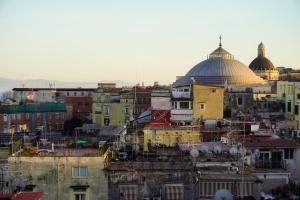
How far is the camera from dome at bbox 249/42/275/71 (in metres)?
66.1

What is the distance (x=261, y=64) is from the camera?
66.7 meters

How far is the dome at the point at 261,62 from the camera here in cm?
6611

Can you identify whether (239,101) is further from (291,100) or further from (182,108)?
(182,108)

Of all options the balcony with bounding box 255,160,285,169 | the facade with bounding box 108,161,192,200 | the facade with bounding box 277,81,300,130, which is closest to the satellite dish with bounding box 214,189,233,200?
the facade with bounding box 108,161,192,200

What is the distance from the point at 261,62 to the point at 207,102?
42427mm

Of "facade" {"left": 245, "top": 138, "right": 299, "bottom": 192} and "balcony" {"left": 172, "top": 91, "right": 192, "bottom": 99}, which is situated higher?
"balcony" {"left": 172, "top": 91, "right": 192, "bottom": 99}

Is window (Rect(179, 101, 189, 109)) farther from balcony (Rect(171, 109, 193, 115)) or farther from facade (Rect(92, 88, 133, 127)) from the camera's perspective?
facade (Rect(92, 88, 133, 127))

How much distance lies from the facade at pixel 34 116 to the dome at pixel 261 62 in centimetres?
2486

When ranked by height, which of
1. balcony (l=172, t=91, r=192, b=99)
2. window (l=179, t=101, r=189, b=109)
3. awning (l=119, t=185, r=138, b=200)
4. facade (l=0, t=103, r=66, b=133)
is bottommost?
awning (l=119, t=185, r=138, b=200)

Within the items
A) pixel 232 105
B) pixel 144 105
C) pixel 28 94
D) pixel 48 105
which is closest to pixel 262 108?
pixel 232 105

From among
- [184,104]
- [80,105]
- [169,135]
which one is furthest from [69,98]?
[169,135]

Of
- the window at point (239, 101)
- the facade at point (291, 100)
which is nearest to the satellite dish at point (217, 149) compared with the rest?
the facade at point (291, 100)

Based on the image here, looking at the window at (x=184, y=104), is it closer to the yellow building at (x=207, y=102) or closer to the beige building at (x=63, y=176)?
the yellow building at (x=207, y=102)

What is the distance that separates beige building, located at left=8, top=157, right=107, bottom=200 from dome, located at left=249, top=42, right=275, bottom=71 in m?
54.2
